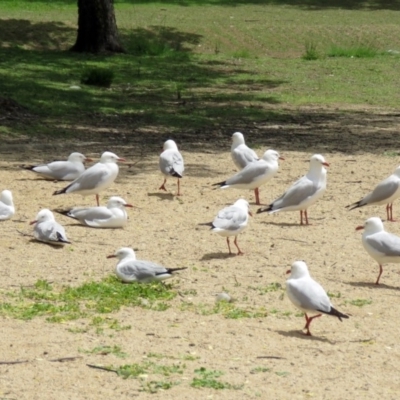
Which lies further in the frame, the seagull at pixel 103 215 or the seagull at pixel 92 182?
the seagull at pixel 92 182

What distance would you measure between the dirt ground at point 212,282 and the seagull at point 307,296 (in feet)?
0.67

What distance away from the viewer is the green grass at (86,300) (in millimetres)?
8242

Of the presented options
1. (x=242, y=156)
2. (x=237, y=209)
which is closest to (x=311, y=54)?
(x=242, y=156)

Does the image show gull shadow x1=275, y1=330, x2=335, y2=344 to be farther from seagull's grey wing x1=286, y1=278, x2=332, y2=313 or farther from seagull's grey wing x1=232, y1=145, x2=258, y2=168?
seagull's grey wing x1=232, y1=145, x2=258, y2=168

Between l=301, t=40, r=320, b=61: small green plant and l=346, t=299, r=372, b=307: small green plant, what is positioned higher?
l=346, t=299, r=372, b=307: small green plant

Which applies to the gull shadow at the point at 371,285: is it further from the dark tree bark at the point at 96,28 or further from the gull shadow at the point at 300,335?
the dark tree bark at the point at 96,28

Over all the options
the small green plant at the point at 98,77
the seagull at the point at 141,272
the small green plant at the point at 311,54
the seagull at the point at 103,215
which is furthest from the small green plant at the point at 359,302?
the small green plant at the point at 311,54

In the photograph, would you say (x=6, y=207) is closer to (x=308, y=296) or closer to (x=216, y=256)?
(x=216, y=256)

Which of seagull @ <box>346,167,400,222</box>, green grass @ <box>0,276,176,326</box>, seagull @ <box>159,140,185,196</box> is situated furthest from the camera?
seagull @ <box>159,140,185,196</box>

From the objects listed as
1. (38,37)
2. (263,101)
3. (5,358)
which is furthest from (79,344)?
(38,37)

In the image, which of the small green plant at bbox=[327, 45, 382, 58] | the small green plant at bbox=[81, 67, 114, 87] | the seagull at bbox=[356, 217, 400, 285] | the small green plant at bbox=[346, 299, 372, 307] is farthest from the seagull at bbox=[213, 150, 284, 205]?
the small green plant at bbox=[327, 45, 382, 58]

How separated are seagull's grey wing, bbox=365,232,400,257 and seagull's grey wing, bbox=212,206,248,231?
1199 mm

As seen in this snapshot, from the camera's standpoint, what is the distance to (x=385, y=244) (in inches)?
376

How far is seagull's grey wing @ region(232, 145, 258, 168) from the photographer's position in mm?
13477
